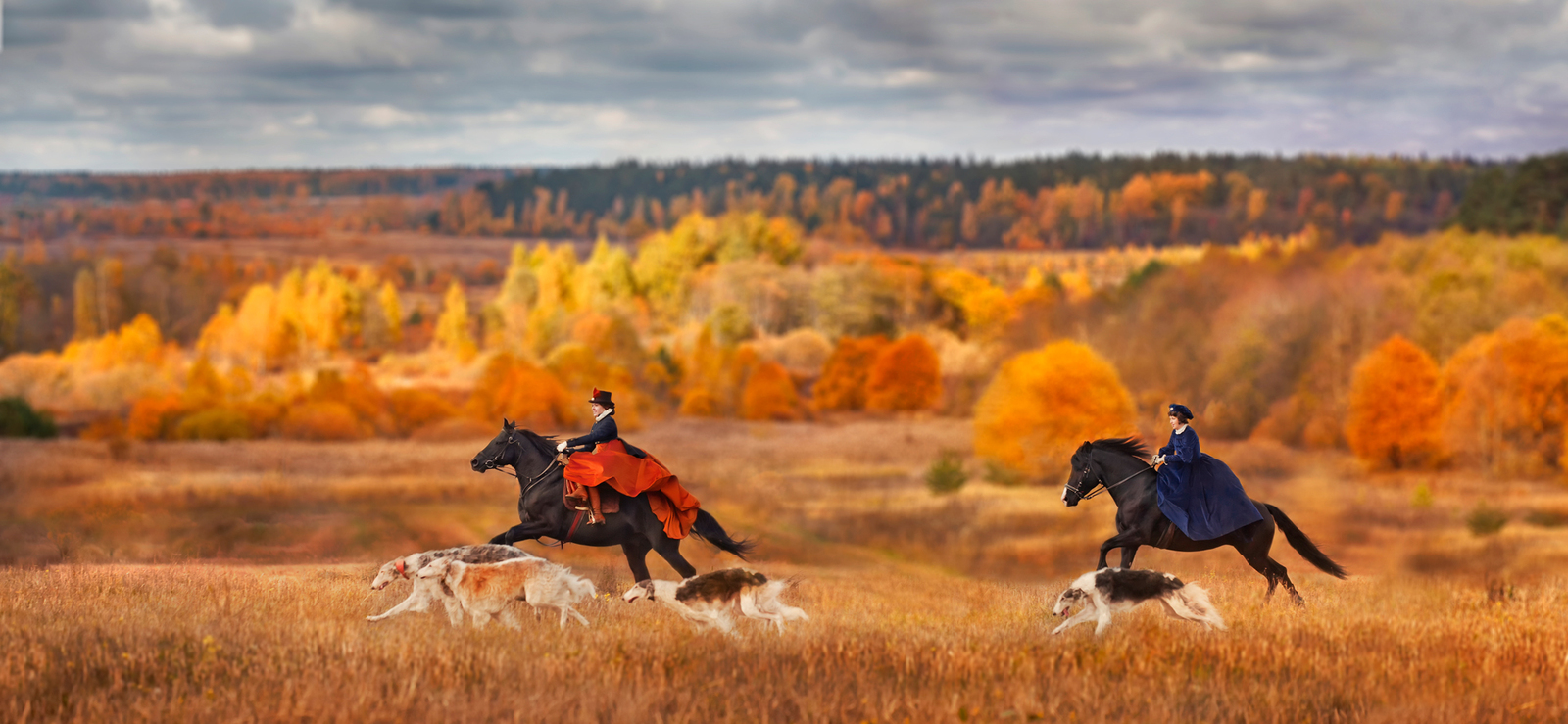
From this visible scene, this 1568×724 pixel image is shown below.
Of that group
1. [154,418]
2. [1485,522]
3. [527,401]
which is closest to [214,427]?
[154,418]

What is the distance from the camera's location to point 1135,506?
14883 millimetres

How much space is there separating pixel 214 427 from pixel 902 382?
61765 millimetres

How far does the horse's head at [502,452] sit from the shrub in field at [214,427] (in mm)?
90011

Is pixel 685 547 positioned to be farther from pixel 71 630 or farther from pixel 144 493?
pixel 71 630

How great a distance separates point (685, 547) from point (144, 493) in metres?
27.7

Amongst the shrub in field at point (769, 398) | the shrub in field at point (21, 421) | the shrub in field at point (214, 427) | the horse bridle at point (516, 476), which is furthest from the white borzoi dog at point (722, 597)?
the shrub in field at point (769, 398)

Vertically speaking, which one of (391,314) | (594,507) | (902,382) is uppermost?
(594,507)

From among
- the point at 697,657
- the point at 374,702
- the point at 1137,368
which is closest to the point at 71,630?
the point at 374,702

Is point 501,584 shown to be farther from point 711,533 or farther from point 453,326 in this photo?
point 453,326

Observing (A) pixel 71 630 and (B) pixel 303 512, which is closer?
(A) pixel 71 630

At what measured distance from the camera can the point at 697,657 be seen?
11.8 metres

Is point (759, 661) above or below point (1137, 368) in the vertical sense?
above

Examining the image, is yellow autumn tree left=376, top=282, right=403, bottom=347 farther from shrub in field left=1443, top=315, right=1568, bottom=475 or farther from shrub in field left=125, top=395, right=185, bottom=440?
shrub in field left=1443, top=315, right=1568, bottom=475

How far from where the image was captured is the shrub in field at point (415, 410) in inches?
4232
